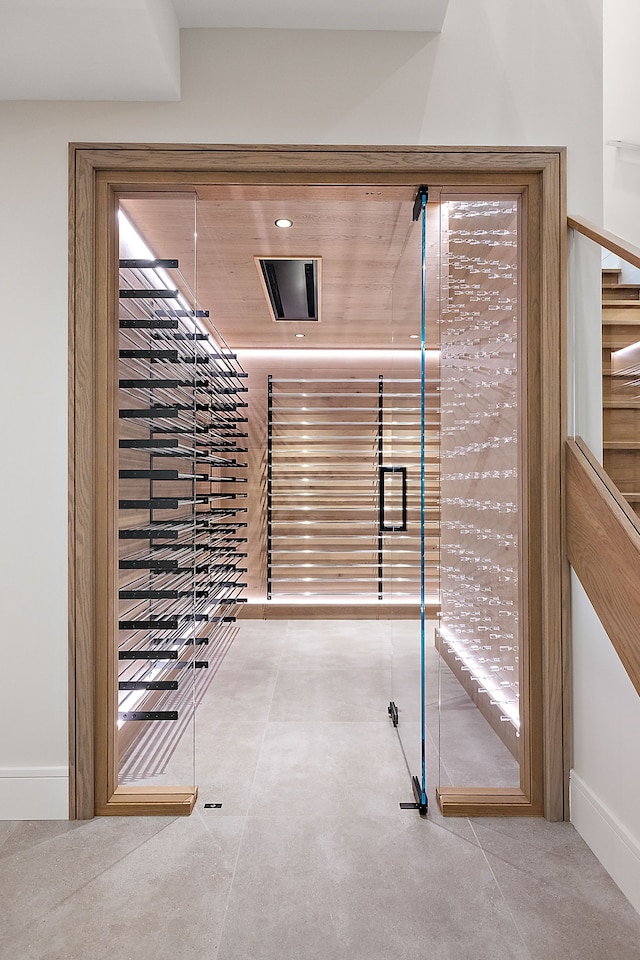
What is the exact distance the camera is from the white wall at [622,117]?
397cm

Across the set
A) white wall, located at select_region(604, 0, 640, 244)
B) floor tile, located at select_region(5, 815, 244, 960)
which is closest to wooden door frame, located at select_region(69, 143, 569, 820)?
floor tile, located at select_region(5, 815, 244, 960)

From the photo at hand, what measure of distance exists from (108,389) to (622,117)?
4.01 metres

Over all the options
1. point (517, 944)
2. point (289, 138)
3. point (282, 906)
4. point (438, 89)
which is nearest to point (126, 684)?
point (282, 906)

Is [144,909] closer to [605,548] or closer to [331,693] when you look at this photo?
[605,548]

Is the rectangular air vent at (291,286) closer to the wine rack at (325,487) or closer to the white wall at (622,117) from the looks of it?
the wine rack at (325,487)

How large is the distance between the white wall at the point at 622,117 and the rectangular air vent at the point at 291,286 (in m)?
2.03

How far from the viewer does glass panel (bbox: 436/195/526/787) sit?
2.21 metres

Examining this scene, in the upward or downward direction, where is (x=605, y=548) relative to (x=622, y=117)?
downward

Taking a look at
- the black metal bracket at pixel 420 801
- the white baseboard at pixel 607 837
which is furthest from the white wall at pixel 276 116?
the white baseboard at pixel 607 837

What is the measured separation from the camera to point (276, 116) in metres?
2.12

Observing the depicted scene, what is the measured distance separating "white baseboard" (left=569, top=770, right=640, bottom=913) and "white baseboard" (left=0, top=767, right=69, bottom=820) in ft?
5.58

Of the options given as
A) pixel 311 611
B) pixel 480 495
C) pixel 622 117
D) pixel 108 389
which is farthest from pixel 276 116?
pixel 311 611

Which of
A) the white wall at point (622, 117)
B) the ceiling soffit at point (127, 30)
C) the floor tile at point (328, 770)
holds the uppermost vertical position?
the white wall at point (622, 117)

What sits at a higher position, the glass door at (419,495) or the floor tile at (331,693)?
the glass door at (419,495)
